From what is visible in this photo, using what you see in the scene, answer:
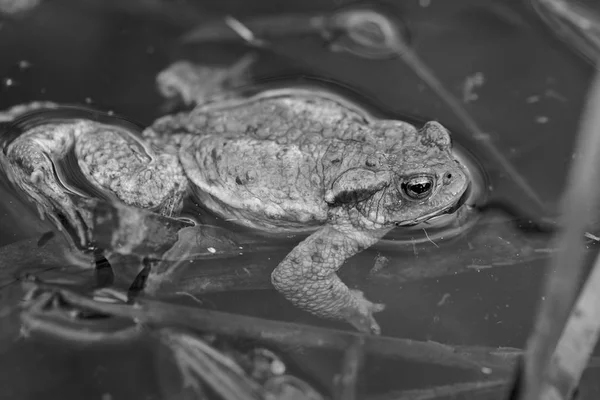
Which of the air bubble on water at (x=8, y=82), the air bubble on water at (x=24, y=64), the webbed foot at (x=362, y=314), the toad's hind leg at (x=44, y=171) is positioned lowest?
the webbed foot at (x=362, y=314)

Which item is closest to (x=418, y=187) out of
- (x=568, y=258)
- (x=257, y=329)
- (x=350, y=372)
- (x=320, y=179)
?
(x=320, y=179)

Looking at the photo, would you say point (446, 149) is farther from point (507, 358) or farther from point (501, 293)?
point (507, 358)

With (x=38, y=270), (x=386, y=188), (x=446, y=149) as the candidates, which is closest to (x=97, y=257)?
(x=38, y=270)

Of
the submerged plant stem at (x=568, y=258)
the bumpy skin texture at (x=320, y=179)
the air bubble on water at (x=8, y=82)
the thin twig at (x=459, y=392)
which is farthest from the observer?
the air bubble on water at (x=8, y=82)

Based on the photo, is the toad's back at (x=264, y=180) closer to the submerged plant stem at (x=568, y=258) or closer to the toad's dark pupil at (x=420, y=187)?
the toad's dark pupil at (x=420, y=187)

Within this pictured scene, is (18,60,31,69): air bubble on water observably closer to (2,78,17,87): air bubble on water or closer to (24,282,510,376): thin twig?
(2,78,17,87): air bubble on water

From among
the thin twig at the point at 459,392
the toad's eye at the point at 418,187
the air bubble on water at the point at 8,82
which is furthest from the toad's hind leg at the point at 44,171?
the thin twig at the point at 459,392

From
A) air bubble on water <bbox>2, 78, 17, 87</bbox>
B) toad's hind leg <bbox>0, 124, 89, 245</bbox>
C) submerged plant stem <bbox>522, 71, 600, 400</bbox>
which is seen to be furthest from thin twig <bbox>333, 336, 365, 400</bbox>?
air bubble on water <bbox>2, 78, 17, 87</bbox>

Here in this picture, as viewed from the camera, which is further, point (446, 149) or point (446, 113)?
point (446, 113)
